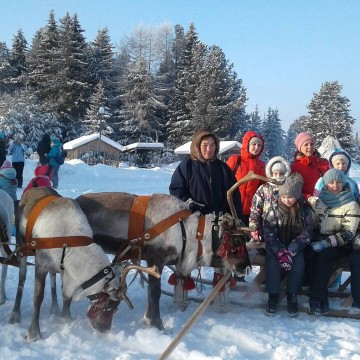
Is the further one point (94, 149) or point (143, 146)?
point (143, 146)

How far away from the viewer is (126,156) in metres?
43.3

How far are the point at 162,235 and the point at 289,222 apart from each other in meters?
1.59

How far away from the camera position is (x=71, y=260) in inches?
160

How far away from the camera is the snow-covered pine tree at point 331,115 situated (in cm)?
4428

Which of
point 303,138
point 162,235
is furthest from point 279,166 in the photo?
point 162,235

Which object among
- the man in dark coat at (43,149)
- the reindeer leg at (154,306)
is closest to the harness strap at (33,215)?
the reindeer leg at (154,306)

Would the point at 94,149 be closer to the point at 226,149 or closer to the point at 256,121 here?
the point at 226,149

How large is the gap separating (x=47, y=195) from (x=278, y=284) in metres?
2.82

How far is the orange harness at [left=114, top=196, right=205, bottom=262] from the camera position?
177 inches

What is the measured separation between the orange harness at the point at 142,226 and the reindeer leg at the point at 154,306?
385 mm

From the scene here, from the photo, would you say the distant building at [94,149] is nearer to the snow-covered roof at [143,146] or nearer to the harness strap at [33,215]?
the snow-covered roof at [143,146]

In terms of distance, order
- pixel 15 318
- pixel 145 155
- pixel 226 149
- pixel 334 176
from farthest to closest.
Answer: pixel 145 155
pixel 226 149
pixel 334 176
pixel 15 318

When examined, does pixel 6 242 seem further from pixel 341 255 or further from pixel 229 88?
pixel 229 88

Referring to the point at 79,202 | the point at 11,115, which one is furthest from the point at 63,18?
the point at 79,202
